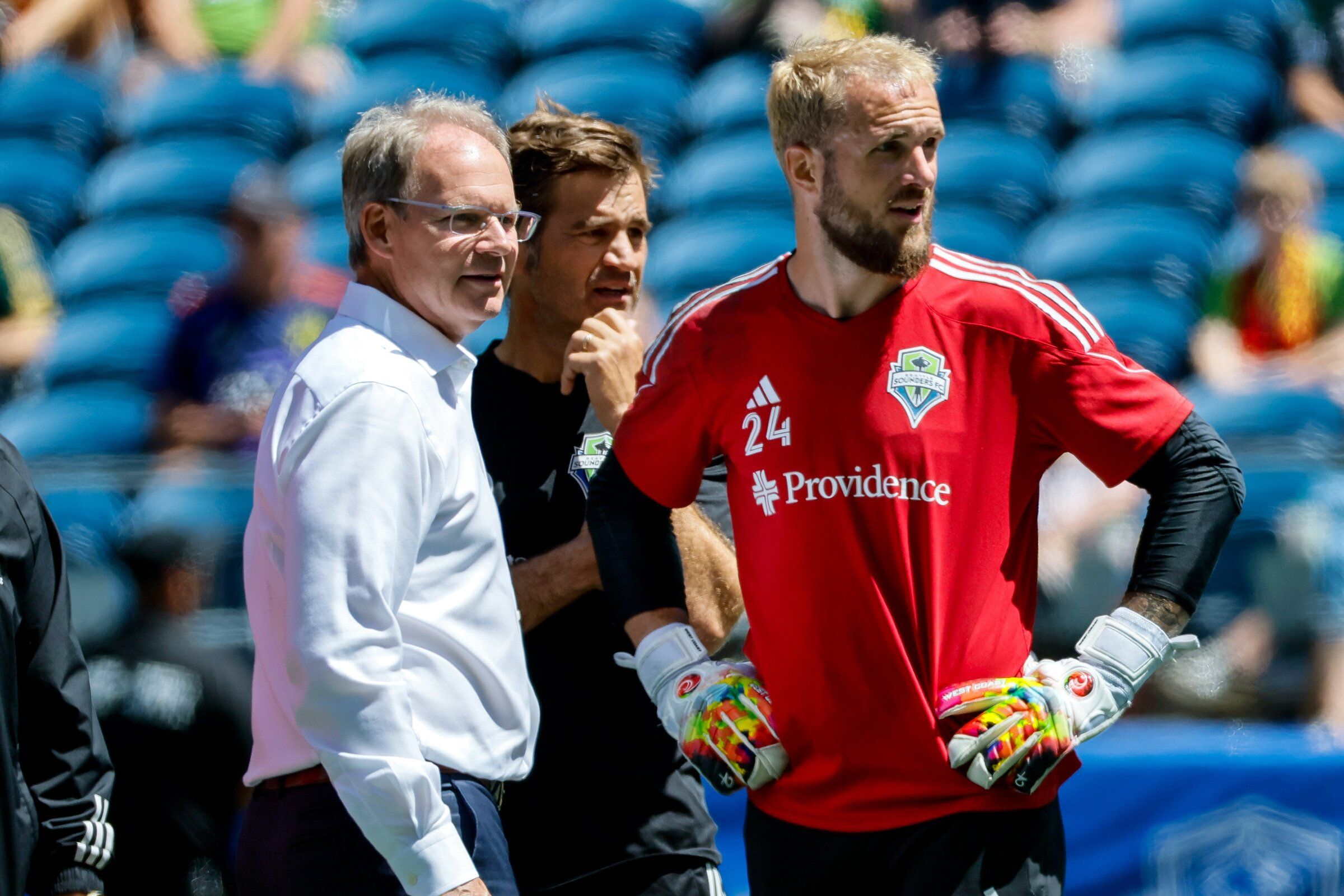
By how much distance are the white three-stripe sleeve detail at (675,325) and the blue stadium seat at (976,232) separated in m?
4.19

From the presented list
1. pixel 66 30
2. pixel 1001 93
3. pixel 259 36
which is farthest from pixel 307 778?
pixel 66 30

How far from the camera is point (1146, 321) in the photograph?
20.5 feet

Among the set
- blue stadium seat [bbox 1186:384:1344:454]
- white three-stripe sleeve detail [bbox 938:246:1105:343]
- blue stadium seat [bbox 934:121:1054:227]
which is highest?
white three-stripe sleeve detail [bbox 938:246:1105:343]

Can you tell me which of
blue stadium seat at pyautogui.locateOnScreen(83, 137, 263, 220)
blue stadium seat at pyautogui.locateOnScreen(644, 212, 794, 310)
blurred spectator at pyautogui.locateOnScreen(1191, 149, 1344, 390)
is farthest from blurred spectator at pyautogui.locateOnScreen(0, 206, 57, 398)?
blurred spectator at pyautogui.locateOnScreen(1191, 149, 1344, 390)

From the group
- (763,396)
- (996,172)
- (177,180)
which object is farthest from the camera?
(177,180)

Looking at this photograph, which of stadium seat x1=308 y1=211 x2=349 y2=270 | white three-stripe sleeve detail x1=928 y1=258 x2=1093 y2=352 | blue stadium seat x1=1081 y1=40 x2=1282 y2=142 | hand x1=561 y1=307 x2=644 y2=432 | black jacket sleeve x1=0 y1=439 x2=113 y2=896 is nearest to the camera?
white three-stripe sleeve detail x1=928 y1=258 x2=1093 y2=352

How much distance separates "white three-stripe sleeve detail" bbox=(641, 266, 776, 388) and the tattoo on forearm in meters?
0.82

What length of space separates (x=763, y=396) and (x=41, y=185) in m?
6.73

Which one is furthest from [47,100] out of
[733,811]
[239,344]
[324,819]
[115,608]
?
[324,819]

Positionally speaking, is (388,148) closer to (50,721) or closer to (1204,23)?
(50,721)

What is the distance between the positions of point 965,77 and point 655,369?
16.2 ft

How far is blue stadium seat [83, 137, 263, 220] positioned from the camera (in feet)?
26.3

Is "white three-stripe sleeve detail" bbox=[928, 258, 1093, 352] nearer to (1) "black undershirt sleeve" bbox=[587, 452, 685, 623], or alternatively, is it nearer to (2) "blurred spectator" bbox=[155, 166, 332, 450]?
(1) "black undershirt sleeve" bbox=[587, 452, 685, 623]

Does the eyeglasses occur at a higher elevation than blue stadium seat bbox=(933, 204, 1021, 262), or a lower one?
higher
